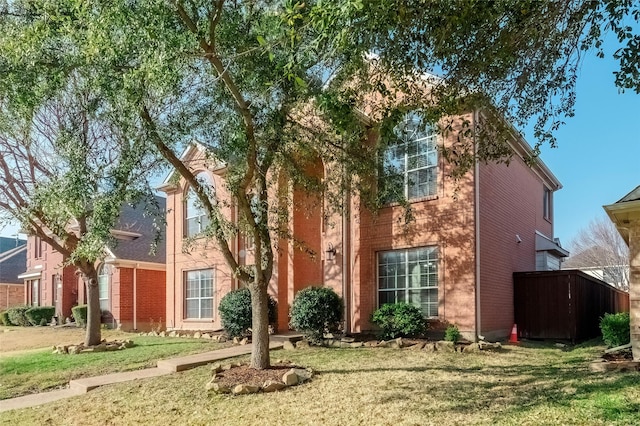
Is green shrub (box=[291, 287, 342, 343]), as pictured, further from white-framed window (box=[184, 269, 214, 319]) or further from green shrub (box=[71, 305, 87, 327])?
green shrub (box=[71, 305, 87, 327])

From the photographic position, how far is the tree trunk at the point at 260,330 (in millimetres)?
9445

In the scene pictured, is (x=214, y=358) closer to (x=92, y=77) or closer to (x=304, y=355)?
(x=304, y=355)

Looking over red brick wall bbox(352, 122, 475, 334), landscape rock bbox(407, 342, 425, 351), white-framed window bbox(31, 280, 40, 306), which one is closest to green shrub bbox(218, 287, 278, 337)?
red brick wall bbox(352, 122, 475, 334)

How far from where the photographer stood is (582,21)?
690 centimetres

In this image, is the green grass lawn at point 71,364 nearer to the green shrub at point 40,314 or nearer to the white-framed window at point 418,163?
the white-framed window at point 418,163

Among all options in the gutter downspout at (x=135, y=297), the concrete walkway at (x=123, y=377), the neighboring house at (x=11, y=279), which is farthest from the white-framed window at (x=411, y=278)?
the neighboring house at (x=11, y=279)

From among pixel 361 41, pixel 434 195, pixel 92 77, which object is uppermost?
pixel 92 77

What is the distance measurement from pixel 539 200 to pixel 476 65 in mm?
12370

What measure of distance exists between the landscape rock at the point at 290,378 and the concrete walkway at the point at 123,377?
309 cm

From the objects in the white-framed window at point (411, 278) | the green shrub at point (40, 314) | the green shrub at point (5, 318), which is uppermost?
the white-framed window at point (411, 278)

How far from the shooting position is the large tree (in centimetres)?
597

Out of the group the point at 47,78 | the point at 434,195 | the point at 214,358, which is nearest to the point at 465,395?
the point at 214,358

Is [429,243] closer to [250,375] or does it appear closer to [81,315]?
[250,375]

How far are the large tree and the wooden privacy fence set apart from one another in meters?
6.52
